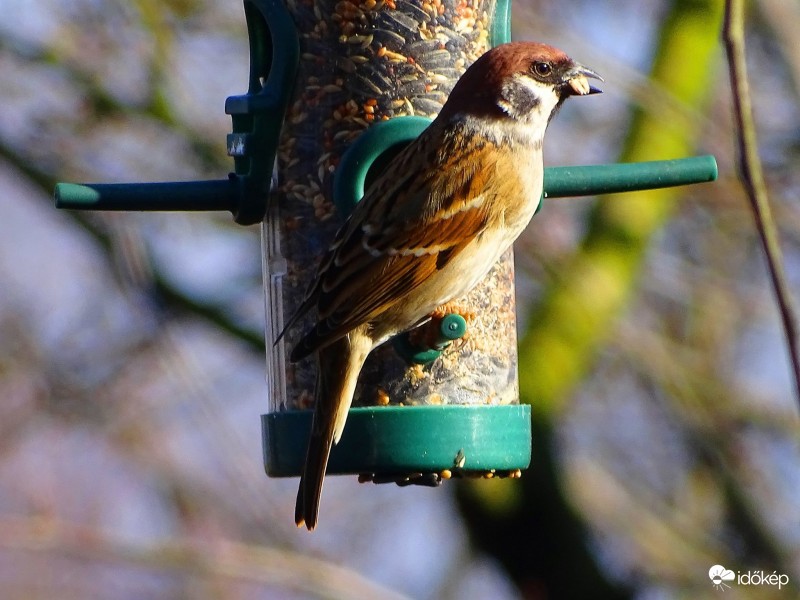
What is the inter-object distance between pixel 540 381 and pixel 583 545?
1.06 metres

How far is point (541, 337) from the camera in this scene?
27.8 ft

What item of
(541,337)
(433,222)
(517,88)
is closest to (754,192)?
(433,222)

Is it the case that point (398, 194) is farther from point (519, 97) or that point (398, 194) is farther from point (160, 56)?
point (160, 56)

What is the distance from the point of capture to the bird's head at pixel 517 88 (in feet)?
15.5

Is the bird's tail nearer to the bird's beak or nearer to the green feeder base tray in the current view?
the green feeder base tray

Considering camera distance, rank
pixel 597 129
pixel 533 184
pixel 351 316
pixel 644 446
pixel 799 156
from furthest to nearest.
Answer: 1. pixel 644 446
2. pixel 597 129
3. pixel 799 156
4. pixel 533 184
5. pixel 351 316

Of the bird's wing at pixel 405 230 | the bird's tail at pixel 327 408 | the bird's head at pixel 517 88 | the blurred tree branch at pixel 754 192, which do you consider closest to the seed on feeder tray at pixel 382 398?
the bird's tail at pixel 327 408

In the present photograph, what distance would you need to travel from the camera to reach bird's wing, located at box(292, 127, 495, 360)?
15.0ft

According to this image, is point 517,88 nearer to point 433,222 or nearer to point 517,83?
point 517,83

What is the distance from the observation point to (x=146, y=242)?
9109mm

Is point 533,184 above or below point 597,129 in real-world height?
above

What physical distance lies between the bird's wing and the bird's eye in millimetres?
321

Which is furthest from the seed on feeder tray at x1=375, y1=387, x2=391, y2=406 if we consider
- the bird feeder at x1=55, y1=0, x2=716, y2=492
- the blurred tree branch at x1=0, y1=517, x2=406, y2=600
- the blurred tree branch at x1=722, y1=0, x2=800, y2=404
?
Answer: the blurred tree branch at x1=0, y1=517, x2=406, y2=600

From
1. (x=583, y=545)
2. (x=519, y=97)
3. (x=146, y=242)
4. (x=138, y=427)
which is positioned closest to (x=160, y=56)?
(x=146, y=242)
